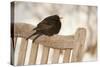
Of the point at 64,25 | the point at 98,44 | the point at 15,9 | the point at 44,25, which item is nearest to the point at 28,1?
the point at 15,9

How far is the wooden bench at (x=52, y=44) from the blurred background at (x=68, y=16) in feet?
0.18

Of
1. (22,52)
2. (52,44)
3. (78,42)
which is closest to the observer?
(22,52)

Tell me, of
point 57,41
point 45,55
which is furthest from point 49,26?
point 45,55

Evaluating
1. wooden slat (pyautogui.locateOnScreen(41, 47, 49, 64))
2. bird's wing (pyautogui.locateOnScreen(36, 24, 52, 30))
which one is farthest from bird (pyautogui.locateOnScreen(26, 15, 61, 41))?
wooden slat (pyautogui.locateOnScreen(41, 47, 49, 64))

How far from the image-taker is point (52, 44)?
81.7 inches

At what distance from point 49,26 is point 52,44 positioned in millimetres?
199

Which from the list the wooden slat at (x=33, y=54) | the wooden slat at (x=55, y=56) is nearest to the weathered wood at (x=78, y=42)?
the wooden slat at (x=55, y=56)

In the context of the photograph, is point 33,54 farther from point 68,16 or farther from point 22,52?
point 68,16

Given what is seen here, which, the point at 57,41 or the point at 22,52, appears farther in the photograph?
the point at 57,41

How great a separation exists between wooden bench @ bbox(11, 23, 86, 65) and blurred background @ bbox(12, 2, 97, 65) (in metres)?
0.05

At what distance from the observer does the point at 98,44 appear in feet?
7.60

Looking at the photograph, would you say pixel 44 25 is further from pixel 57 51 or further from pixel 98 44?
pixel 98 44

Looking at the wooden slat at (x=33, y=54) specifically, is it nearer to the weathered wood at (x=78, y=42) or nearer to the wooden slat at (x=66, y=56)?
the wooden slat at (x=66, y=56)
